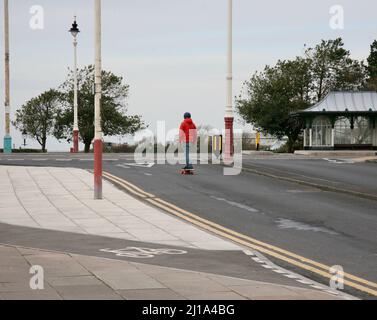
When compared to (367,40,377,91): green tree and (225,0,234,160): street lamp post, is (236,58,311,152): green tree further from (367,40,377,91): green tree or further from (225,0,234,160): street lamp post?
(225,0,234,160): street lamp post

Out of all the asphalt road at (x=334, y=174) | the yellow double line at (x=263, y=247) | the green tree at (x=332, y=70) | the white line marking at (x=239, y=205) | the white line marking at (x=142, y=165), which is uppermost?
the green tree at (x=332, y=70)

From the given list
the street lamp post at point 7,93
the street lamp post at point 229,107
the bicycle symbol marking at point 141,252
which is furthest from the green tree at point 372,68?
the bicycle symbol marking at point 141,252

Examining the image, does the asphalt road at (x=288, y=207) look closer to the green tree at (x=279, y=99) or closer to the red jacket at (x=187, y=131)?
the red jacket at (x=187, y=131)

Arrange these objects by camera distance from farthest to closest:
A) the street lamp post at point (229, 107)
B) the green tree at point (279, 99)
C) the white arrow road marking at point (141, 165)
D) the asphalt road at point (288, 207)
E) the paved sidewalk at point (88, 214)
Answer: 1. the green tree at point (279, 99)
2. the street lamp post at point (229, 107)
3. the white arrow road marking at point (141, 165)
4. the paved sidewalk at point (88, 214)
5. the asphalt road at point (288, 207)

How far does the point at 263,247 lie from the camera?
12.7m

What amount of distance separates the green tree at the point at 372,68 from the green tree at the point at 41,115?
32.1 meters

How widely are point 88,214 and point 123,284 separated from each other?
26.0 feet

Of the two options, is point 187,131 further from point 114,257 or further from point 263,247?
point 114,257

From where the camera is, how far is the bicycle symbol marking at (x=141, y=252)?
11.8 metres

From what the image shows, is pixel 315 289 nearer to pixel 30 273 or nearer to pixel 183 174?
pixel 30 273

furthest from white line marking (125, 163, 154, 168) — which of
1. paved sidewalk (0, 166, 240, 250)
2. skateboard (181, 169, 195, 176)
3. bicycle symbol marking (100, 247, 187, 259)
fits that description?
bicycle symbol marking (100, 247, 187, 259)

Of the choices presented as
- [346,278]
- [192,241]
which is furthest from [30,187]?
[346,278]
